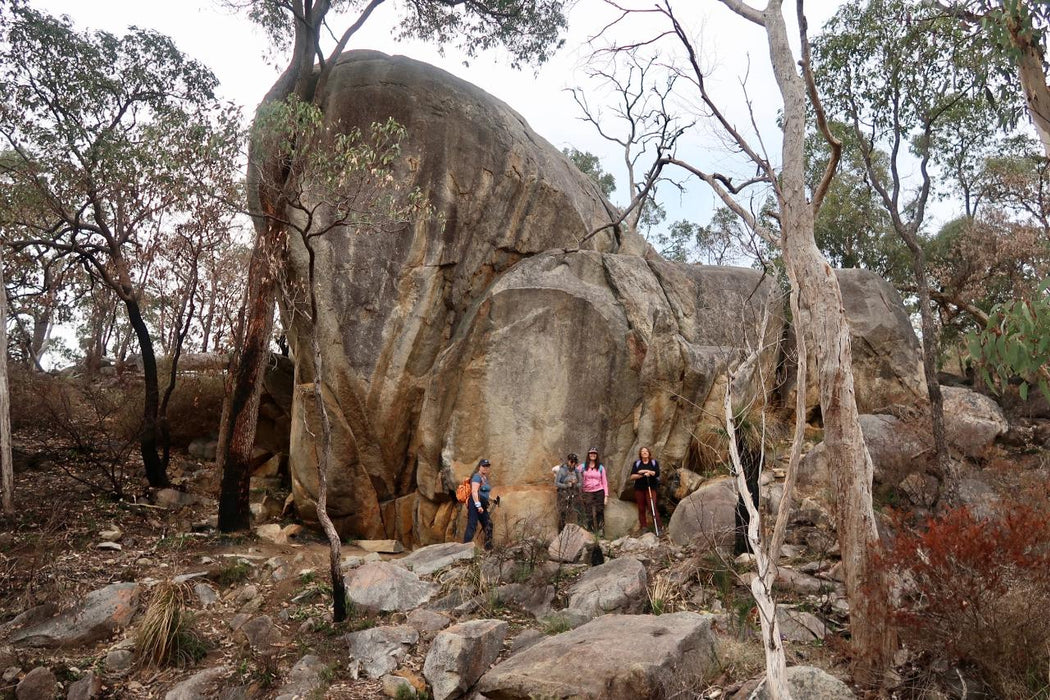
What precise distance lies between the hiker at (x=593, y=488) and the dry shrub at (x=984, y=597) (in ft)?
21.5

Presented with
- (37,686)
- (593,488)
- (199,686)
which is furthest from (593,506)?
(37,686)

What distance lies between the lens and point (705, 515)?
39.2ft

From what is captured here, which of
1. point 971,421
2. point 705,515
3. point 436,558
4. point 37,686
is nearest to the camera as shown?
point 37,686

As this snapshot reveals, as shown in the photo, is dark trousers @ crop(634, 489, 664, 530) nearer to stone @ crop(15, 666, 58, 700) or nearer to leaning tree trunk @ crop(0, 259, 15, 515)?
stone @ crop(15, 666, 58, 700)

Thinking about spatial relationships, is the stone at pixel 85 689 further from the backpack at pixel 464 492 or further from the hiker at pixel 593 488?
the hiker at pixel 593 488

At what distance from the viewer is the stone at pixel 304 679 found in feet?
27.3

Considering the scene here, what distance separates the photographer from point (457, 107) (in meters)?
16.0

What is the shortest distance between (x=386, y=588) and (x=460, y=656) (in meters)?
2.34

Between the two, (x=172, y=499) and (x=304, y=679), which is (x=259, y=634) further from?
(x=172, y=499)

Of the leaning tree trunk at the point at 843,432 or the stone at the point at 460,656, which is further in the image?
the stone at the point at 460,656

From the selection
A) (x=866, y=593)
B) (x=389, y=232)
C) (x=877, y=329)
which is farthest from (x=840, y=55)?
(x=866, y=593)

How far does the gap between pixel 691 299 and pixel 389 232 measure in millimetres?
6568

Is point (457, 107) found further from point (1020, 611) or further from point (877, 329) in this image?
point (1020, 611)

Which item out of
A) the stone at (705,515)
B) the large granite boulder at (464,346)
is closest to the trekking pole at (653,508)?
the stone at (705,515)
